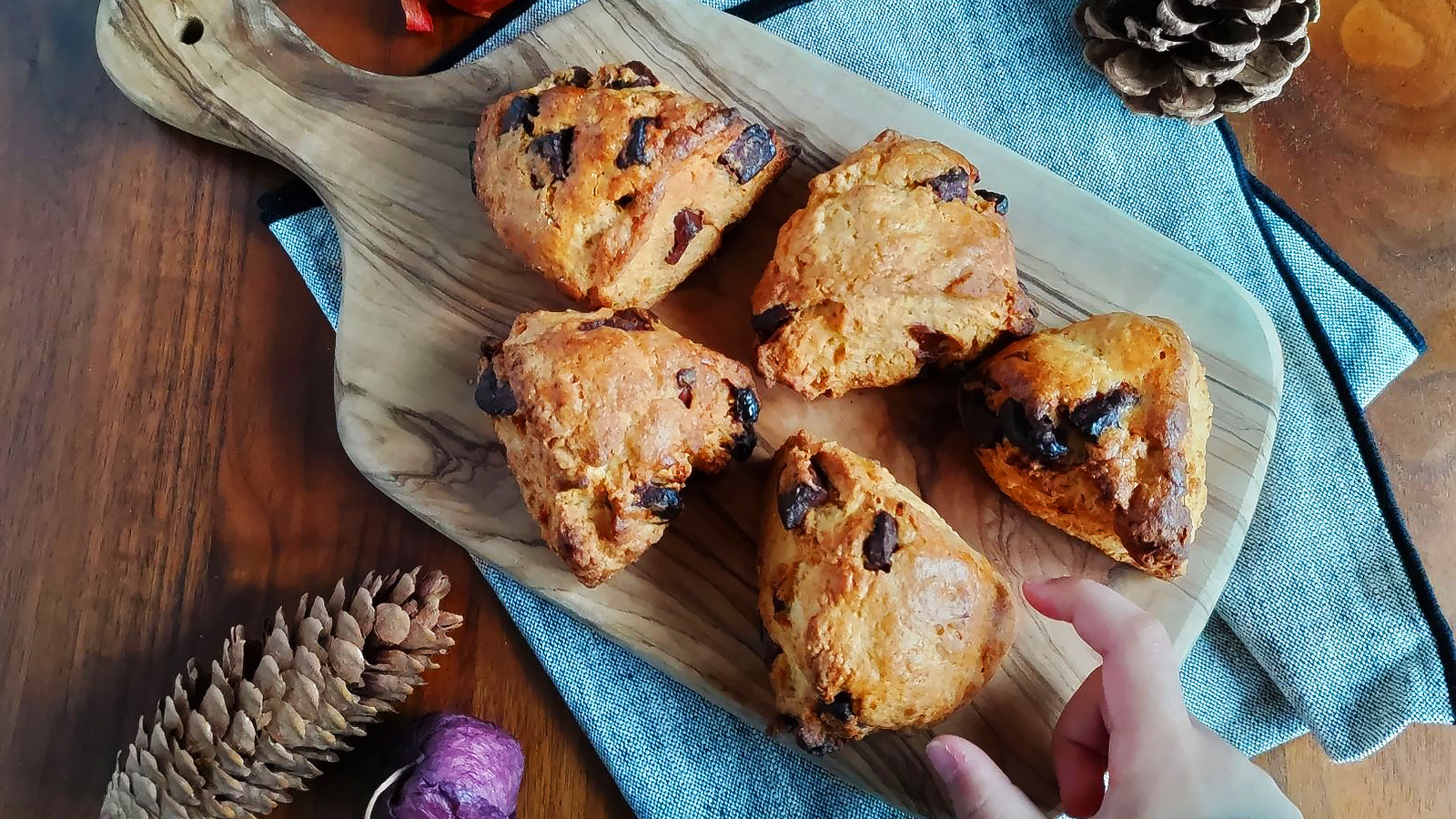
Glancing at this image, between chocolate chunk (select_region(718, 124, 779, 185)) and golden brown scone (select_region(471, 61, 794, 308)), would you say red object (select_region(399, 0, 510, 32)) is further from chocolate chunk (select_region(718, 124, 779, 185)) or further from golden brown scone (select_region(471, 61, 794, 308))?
chocolate chunk (select_region(718, 124, 779, 185))

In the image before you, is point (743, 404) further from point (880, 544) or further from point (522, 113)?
point (522, 113)

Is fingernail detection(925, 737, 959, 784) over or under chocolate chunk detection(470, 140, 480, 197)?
under

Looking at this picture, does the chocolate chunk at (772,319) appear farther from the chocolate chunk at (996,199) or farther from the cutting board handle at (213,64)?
the cutting board handle at (213,64)

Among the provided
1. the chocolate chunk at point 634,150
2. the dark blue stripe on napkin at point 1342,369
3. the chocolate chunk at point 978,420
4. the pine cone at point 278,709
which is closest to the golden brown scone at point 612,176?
the chocolate chunk at point 634,150

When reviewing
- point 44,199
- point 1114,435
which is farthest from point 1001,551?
point 44,199

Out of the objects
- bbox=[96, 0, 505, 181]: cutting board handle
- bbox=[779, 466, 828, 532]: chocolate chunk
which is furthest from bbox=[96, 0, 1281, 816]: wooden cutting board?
bbox=[779, 466, 828, 532]: chocolate chunk

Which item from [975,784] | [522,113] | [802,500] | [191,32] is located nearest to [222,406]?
[191,32]

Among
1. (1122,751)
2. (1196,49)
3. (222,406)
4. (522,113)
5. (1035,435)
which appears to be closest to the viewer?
(1122,751)
